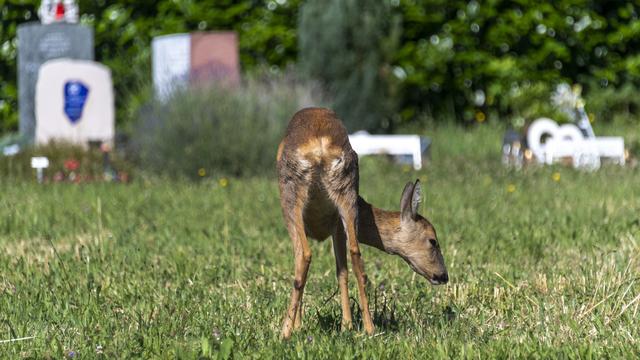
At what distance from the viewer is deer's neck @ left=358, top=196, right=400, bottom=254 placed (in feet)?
13.0

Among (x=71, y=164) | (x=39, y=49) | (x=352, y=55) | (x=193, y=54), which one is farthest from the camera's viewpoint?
(x=352, y=55)

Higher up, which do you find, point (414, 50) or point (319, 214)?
point (414, 50)

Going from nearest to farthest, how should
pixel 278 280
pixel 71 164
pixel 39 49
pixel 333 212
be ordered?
pixel 333 212 → pixel 278 280 → pixel 71 164 → pixel 39 49

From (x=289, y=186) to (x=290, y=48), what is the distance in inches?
505

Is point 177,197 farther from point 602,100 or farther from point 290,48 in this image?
point 602,100

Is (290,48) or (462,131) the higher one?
(290,48)

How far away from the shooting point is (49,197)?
28.6 ft

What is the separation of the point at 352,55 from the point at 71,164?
5167 millimetres

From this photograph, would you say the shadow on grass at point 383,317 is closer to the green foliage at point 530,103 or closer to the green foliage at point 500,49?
the green foliage at point 530,103

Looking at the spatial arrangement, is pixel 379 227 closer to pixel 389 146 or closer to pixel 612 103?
pixel 389 146

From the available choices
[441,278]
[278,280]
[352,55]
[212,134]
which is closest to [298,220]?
[441,278]

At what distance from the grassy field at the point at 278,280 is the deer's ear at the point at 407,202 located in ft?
1.38

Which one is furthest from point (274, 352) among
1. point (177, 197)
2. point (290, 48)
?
point (290, 48)

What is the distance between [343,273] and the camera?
3.81m
